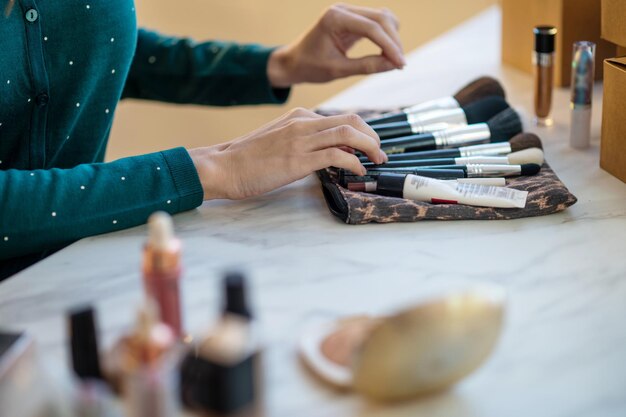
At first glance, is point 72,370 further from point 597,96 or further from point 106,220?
point 597,96

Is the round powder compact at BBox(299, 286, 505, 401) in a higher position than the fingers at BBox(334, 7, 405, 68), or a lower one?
lower

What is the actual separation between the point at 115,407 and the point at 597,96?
2.92 ft

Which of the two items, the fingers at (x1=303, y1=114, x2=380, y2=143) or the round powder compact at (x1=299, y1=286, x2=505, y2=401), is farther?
the fingers at (x1=303, y1=114, x2=380, y2=143)

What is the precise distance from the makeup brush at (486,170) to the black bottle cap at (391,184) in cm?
3

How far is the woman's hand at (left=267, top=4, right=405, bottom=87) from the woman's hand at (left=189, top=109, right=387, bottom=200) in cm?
27

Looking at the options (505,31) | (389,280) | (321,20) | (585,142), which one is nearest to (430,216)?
(389,280)

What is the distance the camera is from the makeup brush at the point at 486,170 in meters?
0.89

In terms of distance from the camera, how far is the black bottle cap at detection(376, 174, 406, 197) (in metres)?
0.86

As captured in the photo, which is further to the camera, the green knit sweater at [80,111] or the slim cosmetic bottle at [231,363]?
the green knit sweater at [80,111]

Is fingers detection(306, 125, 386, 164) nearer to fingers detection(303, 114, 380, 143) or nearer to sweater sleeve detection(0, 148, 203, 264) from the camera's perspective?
fingers detection(303, 114, 380, 143)

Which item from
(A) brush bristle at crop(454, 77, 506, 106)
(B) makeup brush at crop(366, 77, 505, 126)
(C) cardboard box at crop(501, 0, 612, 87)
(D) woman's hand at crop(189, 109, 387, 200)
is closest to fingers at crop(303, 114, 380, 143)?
(D) woman's hand at crop(189, 109, 387, 200)

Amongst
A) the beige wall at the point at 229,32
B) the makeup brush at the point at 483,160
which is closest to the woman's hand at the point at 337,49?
the makeup brush at the point at 483,160

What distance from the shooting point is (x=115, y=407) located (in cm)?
54

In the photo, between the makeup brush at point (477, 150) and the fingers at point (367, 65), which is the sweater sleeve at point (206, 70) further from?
the makeup brush at point (477, 150)
